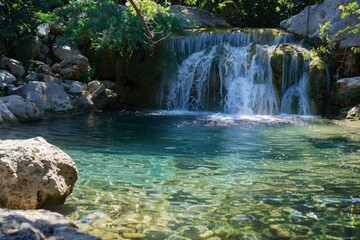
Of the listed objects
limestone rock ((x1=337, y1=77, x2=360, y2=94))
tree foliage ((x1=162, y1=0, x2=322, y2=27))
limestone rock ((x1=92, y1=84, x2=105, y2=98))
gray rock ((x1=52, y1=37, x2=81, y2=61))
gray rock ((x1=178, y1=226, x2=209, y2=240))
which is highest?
tree foliage ((x1=162, y1=0, x2=322, y2=27))

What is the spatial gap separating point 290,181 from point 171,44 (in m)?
13.4

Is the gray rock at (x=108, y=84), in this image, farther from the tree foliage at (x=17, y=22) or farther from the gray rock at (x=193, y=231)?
the gray rock at (x=193, y=231)

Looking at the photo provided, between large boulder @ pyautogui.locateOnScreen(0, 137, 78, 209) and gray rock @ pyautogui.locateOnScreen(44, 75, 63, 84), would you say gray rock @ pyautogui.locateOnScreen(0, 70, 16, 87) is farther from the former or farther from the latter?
large boulder @ pyautogui.locateOnScreen(0, 137, 78, 209)

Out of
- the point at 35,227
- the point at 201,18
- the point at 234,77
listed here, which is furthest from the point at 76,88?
the point at 35,227

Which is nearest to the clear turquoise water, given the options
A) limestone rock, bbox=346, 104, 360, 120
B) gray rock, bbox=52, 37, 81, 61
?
limestone rock, bbox=346, 104, 360, 120

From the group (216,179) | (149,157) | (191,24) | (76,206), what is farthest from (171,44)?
(76,206)

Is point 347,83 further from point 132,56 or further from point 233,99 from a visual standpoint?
point 132,56

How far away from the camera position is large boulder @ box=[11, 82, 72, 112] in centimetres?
1405

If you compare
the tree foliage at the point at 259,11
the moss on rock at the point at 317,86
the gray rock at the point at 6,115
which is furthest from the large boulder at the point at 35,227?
the tree foliage at the point at 259,11

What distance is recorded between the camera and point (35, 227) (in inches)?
133

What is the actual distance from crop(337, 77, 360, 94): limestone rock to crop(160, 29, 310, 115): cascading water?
1167 mm

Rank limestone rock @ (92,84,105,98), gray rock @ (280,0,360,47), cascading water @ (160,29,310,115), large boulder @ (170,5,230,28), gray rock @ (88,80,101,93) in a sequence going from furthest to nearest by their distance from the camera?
large boulder @ (170,5,230,28), gray rock @ (280,0,360,47), cascading water @ (160,29,310,115), gray rock @ (88,80,101,93), limestone rock @ (92,84,105,98)

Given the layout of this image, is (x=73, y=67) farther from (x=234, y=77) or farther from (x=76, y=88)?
(x=234, y=77)

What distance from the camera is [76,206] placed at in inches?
195
